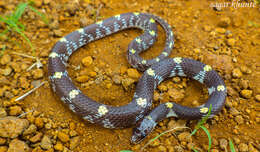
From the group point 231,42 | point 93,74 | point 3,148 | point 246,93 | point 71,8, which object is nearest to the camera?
point 3,148

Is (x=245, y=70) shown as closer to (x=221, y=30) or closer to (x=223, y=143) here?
(x=221, y=30)

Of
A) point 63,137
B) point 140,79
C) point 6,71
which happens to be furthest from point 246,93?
point 6,71

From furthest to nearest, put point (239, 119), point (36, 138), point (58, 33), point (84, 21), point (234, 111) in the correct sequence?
point (84, 21) → point (58, 33) → point (234, 111) → point (239, 119) → point (36, 138)

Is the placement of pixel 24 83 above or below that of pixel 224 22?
below

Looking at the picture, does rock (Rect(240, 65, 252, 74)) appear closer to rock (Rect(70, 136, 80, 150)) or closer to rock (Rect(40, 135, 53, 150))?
rock (Rect(70, 136, 80, 150))

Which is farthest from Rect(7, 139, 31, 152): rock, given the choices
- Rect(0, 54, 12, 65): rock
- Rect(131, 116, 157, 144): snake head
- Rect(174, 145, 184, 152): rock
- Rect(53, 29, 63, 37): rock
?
Rect(53, 29, 63, 37): rock

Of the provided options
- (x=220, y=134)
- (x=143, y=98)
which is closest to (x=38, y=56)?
(x=143, y=98)
